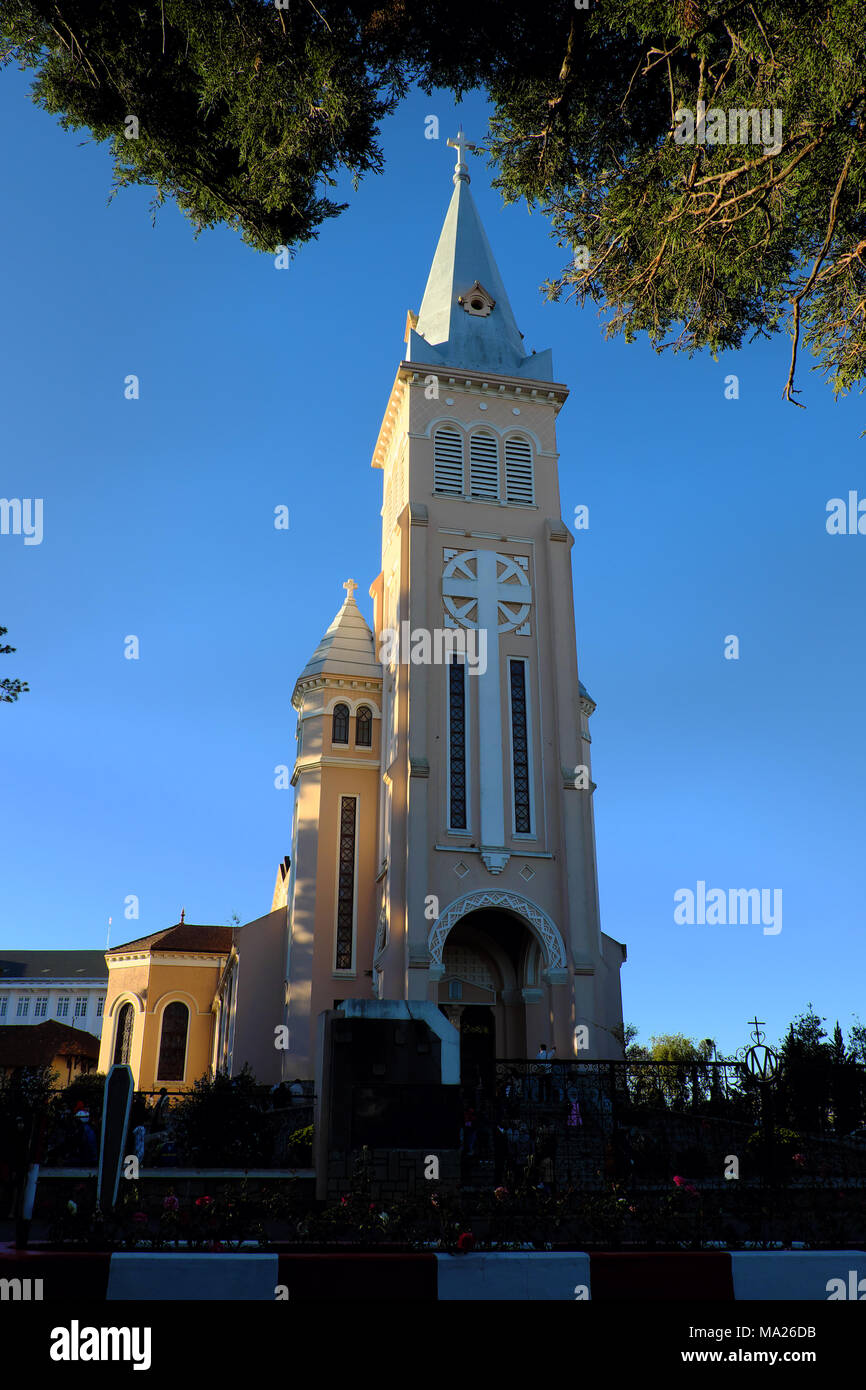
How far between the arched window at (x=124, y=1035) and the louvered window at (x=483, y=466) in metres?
21.1

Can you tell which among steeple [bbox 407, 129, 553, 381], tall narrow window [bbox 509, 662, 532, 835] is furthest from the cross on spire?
tall narrow window [bbox 509, 662, 532, 835]

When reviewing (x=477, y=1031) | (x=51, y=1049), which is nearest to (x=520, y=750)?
(x=477, y=1031)

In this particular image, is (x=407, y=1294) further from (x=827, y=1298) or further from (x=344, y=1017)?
(x=344, y=1017)

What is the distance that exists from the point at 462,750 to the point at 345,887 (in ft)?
17.3

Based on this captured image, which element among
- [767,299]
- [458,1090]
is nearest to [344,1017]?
[458,1090]

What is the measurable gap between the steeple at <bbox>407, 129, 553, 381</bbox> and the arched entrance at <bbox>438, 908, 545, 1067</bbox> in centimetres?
1579

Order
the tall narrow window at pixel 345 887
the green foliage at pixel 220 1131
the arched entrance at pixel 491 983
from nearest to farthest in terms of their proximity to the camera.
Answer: the green foliage at pixel 220 1131 < the arched entrance at pixel 491 983 < the tall narrow window at pixel 345 887

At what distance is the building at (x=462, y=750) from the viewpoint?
80.5 feet

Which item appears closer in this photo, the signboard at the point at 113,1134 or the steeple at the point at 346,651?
the signboard at the point at 113,1134

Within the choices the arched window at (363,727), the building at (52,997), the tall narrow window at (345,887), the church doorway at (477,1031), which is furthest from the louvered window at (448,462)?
Result: the building at (52,997)

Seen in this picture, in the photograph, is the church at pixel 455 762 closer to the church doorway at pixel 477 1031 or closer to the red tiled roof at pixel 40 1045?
the church doorway at pixel 477 1031

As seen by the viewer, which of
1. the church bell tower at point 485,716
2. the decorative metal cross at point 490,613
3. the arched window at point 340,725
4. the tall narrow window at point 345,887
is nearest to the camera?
the church bell tower at point 485,716

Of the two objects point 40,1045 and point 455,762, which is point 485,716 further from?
point 40,1045

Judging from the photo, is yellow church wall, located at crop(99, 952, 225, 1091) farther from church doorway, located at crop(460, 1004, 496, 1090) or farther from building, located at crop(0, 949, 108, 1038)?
building, located at crop(0, 949, 108, 1038)
